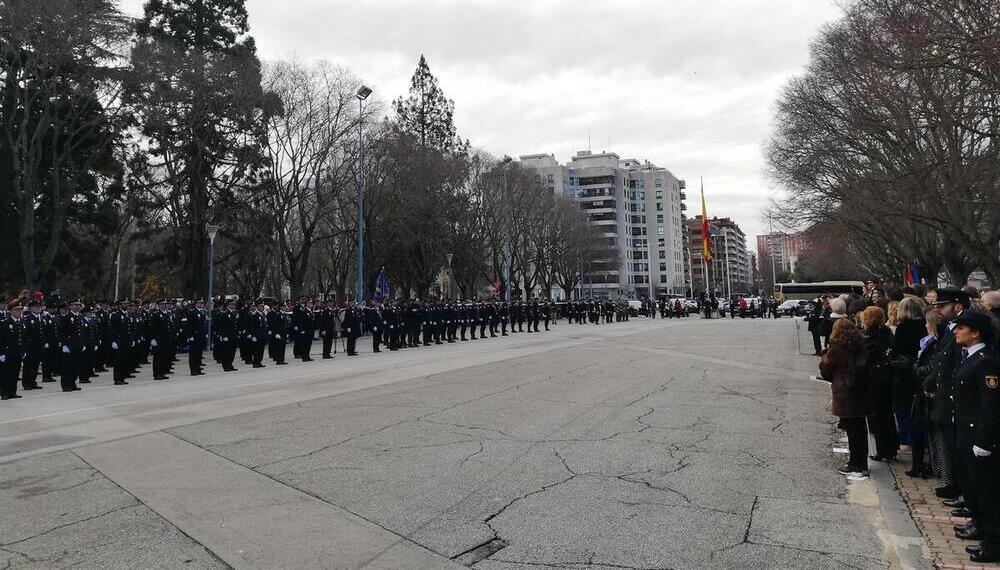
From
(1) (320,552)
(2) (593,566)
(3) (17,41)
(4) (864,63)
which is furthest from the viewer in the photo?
(3) (17,41)

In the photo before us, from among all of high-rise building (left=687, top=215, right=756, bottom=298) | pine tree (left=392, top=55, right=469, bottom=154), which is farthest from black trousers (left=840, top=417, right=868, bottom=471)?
high-rise building (left=687, top=215, right=756, bottom=298)

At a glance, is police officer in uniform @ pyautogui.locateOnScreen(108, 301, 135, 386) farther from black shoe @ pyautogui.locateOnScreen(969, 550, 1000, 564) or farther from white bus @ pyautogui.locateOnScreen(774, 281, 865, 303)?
white bus @ pyautogui.locateOnScreen(774, 281, 865, 303)

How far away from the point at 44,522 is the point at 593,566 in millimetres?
4600

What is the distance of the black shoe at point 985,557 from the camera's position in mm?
4426

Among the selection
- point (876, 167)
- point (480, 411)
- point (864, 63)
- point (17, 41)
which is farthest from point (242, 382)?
point (876, 167)

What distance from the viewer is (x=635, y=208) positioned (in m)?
139

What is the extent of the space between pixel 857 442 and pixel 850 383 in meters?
0.61

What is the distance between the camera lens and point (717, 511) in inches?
217

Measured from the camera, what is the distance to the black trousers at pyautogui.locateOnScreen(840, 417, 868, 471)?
6.67m

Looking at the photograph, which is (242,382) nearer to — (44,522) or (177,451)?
(177,451)

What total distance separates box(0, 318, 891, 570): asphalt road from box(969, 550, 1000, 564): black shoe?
1.80 ft

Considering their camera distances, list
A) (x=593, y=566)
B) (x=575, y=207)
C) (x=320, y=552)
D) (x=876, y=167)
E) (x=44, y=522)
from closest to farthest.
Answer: (x=593, y=566) < (x=320, y=552) < (x=44, y=522) < (x=876, y=167) < (x=575, y=207)

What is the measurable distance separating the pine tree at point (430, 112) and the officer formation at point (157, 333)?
26.6 meters

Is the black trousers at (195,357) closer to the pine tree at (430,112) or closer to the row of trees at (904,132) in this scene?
the row of trees at (904,132)
